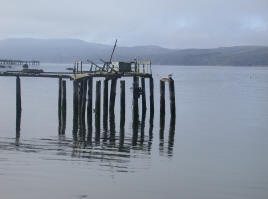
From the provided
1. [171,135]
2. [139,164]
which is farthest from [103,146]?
[171,135]

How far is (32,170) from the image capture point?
20.0m

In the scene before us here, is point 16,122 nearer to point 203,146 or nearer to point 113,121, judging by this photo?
point 113,121

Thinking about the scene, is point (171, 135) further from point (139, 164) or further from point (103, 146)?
point (139, 164)

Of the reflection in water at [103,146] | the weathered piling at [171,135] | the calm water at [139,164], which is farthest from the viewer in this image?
the weathered piling at [171,135]

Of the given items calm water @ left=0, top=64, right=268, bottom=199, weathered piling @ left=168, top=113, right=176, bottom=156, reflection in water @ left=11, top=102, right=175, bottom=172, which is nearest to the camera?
calm water @ left=0, top=64, right=268, bottom=199

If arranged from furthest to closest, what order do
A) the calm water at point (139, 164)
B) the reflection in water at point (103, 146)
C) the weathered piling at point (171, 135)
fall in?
1. the weathered piling at point (171, 135)
2. the reflection in water at point (103, 146)
3. the calm water at point (139, 164)

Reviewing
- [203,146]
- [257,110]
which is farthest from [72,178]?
[257,110]

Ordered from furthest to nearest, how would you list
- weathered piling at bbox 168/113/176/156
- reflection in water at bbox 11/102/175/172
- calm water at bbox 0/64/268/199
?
weathered piling at bbox 168/113/176/156
reflection in water at bbox 11/102/175/172
calm water at bbox 0/64/268/199

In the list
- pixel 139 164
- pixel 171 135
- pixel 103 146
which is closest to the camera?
pixel 139 164

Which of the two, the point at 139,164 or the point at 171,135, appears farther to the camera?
the point at 171,135

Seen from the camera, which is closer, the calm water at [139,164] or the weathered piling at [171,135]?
the calm water at [139,164]

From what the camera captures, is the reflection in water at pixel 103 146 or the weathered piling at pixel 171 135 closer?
the reflection in water at pixel 103 146

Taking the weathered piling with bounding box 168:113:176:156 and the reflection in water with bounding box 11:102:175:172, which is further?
the weathered piling with bounding box 168:113:176:156

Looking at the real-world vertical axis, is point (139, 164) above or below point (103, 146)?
below
